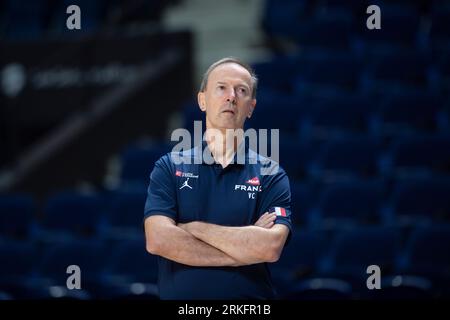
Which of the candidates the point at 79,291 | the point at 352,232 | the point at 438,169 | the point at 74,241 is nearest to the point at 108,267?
the point at 74,241

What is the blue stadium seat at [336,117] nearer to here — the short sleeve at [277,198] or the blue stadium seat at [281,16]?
the blue stadium seat at [281,16]

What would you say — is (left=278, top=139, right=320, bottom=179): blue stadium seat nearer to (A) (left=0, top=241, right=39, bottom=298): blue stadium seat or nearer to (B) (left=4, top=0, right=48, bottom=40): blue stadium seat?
(A) (left=0, top=241, right=39, bottom=298): blue stadium seat

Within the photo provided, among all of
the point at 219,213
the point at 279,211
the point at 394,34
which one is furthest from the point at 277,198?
the point at 394,34

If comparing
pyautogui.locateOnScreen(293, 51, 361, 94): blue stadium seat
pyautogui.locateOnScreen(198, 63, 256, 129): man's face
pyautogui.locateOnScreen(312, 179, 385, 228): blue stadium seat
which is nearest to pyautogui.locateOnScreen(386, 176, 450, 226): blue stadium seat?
pyautogui.locateOnScreen(312, 179, 385, 228): blue stadium seat

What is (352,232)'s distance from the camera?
6047 millimetres

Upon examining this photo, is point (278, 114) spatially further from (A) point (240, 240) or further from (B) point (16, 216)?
(A) point (240, 240)

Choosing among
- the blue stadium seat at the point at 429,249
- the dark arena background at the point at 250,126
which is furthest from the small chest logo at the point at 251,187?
the blue stadium seat at the point at 429,249

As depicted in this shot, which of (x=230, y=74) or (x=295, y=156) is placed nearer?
(x=230, y=74)

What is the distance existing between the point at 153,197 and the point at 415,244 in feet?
11.6

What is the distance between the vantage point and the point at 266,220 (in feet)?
9.70

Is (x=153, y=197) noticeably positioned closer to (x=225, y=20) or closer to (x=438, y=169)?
(x=438, y=169)

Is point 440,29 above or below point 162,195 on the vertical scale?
above

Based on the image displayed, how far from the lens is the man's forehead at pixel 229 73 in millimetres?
2938

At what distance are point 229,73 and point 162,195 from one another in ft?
1.46
